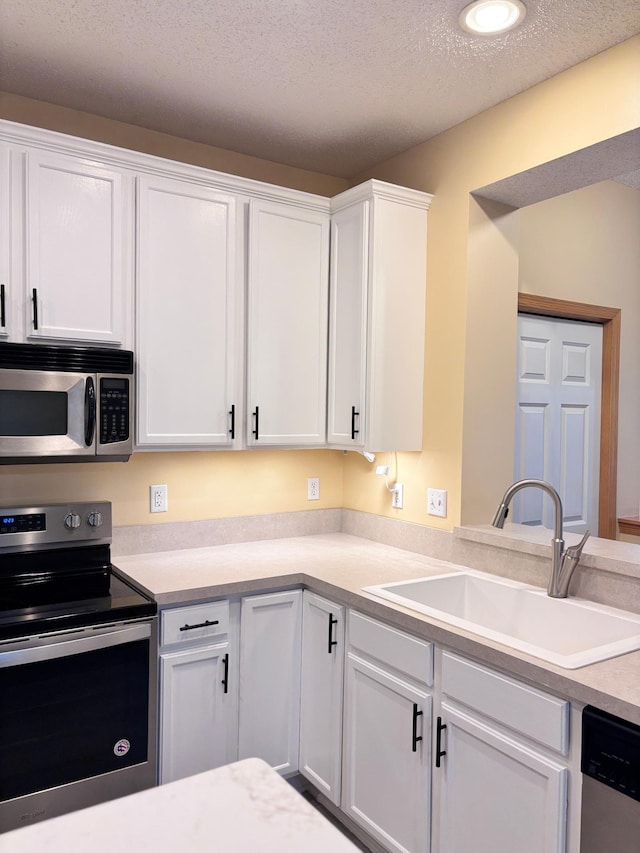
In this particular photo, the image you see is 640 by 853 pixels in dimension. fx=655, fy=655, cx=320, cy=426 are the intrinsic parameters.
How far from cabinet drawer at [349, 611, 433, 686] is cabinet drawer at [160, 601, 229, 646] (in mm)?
445

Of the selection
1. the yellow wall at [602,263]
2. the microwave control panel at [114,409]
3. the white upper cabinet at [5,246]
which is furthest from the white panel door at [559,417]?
the white upper cabinet at [5,246]

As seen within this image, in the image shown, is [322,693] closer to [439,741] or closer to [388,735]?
[388,735]

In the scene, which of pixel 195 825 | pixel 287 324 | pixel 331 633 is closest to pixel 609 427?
pixel 287 324

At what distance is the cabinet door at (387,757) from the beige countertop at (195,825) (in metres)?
1.16

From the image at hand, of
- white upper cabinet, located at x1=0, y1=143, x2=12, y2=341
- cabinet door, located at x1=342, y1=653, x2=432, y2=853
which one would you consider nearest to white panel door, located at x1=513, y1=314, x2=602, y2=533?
cabinet door, located at x1=342, y1=653, x2=432, y2=853

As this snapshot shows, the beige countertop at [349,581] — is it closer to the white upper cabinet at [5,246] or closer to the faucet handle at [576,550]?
the faucet handle at [576,550]

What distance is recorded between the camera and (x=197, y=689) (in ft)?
7.22

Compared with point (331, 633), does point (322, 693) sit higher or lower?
lower

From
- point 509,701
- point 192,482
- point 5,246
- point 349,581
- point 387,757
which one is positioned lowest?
point 387,757

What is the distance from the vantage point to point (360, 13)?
6.19 feet

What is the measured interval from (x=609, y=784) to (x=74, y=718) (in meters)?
1.41

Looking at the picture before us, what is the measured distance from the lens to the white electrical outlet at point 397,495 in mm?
2850

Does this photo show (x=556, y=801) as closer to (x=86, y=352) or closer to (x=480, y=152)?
(x=86, y=352)

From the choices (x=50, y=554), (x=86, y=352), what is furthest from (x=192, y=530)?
(x=86, y=352)
